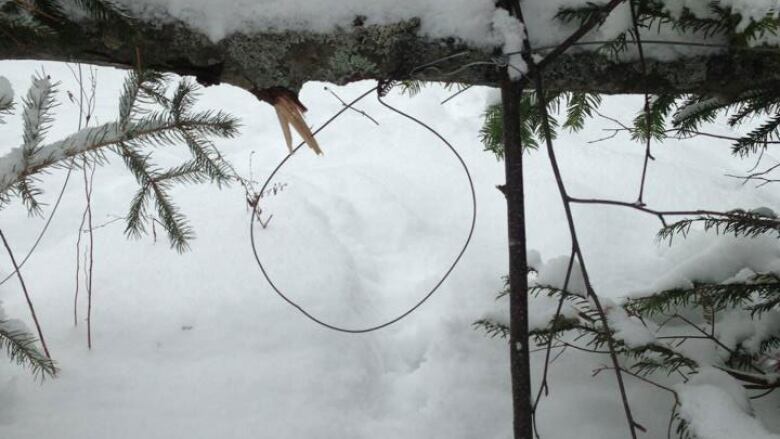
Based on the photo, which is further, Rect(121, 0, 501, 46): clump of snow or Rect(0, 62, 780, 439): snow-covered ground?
Rect(0, 62, 780, 439): snow-covered ground

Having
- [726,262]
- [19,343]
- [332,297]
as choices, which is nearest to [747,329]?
[726,262]

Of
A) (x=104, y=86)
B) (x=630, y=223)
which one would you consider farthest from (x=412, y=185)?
(x=104, y=86)

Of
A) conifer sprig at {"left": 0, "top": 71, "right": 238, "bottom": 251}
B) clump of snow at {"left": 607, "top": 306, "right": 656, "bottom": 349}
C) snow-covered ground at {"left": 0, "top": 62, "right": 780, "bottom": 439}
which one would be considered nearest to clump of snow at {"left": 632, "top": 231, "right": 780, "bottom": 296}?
snow-covered ground at {"left": 0, "top": 62, "right": 780, "bottom": 439}

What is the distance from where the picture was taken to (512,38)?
2.98ft

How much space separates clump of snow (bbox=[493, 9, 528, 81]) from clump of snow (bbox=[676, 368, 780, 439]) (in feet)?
2.20

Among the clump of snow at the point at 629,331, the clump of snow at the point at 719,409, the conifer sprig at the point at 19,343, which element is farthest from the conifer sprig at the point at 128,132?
the clump of snow at the point at 719,409

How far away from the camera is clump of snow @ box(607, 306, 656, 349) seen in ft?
3.70

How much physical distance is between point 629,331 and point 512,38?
2.11 feet

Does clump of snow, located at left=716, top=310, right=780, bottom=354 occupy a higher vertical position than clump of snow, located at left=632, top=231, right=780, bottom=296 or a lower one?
lower

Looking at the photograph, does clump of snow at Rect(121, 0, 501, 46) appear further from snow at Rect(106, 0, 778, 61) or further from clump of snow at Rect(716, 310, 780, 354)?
clump of snow at Rect(716, 310, 780, 354)

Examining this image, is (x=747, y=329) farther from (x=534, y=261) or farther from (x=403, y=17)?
(x=403, y=17)

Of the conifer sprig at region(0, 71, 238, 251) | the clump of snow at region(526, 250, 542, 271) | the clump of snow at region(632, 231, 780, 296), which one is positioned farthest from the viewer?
the clump of snow at region(526, 250, 542, 271)

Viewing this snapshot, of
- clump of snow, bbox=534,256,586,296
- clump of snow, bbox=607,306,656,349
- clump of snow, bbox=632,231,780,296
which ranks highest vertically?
clump of snow, bbox=632,231,780,296

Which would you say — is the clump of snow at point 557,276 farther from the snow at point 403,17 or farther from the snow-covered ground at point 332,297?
the snow at point 403,17
